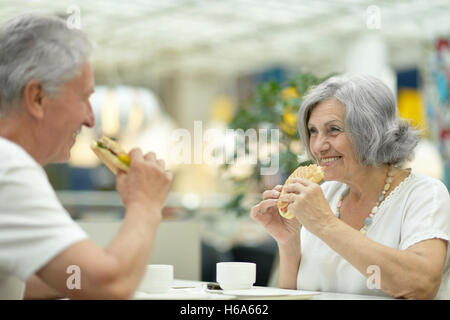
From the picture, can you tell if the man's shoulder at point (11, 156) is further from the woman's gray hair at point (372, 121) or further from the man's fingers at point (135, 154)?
the woman's gray hair at point (372, 121)

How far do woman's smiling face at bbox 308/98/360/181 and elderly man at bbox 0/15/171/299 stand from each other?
0.89 meters

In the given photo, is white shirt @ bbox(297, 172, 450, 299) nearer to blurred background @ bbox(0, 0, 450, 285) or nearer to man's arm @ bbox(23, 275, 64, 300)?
blurred background @ bbox(0, 0, 450, 285)

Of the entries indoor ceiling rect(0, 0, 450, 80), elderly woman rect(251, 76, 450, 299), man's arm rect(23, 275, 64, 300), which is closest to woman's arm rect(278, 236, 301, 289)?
elderly woman rect(251, 76, 450, 299)

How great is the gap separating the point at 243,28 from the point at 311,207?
26.9ft

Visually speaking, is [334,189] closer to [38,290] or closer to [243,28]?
[38,290]

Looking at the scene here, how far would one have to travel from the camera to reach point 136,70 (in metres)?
13.3

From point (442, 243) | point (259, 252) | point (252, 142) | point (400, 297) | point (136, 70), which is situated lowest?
point (259, 252)

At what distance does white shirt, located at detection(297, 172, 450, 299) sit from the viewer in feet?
6.78

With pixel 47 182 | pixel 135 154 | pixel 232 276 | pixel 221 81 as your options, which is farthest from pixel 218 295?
pixel 221 81

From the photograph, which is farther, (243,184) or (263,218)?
(243,184)

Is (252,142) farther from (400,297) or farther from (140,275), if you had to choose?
(140,275)

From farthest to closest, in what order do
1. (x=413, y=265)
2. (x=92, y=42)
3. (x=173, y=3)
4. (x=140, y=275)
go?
(x=173, y=3)
(x=413, y=265)
(x=92, y=42)
(x=140, y=275)
